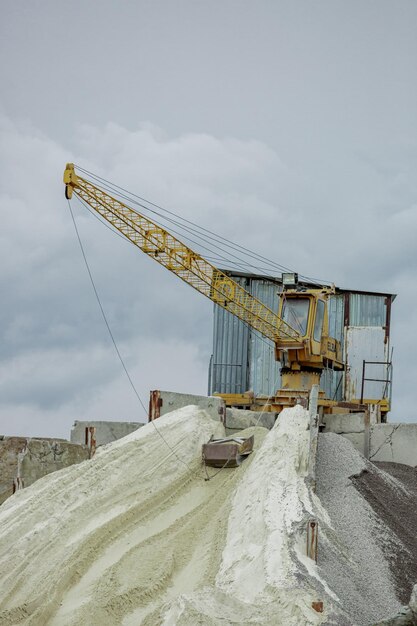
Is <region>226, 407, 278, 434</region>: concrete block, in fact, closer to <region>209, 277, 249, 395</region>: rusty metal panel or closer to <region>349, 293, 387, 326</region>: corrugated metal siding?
<region>209, 277, 249, 395</region>: rusty metal panel

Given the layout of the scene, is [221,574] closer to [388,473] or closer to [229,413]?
[388,473]

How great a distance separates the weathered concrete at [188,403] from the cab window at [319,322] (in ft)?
29.4

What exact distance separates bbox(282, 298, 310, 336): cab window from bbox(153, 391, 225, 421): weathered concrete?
8889 millimetres

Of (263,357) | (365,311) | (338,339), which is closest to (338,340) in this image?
(338,339)

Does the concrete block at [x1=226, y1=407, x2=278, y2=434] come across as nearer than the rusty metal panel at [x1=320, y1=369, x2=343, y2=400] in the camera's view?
Yes

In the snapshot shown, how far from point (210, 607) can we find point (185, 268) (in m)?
24.0

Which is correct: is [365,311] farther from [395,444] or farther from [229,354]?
[395,444]

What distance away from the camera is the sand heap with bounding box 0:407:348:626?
1213 centimetres

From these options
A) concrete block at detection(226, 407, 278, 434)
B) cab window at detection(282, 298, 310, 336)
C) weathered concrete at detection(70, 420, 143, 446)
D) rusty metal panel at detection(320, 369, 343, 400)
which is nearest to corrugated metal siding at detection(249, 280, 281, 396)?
rusty metal panel at detection(320, 369, 343, 400)

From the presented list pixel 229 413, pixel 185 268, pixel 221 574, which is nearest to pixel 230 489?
pixel 221 574

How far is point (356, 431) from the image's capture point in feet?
77.1

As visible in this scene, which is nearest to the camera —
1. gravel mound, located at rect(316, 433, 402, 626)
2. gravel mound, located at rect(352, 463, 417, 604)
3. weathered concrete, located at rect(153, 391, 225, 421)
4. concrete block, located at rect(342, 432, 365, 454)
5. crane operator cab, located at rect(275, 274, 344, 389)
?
gravel mound, located at rect(316, 433, 402, 626)

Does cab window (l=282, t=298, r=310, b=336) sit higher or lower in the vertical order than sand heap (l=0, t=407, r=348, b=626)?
higher

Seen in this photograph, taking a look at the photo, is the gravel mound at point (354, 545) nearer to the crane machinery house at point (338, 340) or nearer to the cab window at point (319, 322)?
the cab window at point (319, 322)
